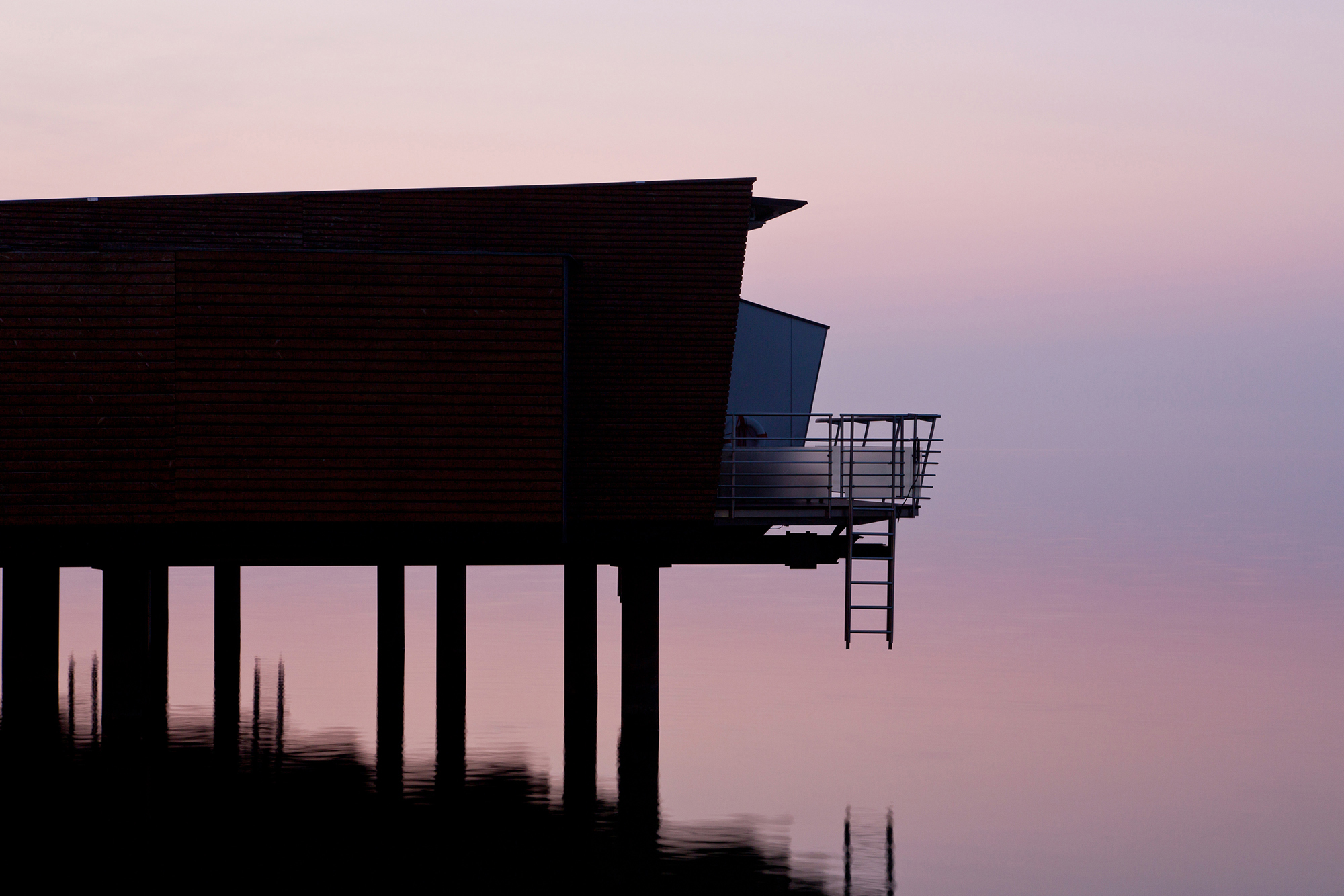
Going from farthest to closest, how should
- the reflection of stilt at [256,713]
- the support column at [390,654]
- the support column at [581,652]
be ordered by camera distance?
the support column at [390,654] < the reflection of stilt at [256,713] < the support column at [581,652]

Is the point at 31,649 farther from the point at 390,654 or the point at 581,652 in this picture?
the point at 581,652

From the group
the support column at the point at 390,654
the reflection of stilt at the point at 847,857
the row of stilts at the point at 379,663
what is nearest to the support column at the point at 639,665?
the row of stilts at the point at 379,663

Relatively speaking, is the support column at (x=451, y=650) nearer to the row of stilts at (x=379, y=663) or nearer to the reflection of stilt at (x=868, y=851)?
the row of stilts at (x=379, y=663)

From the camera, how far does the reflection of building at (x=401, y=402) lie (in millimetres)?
17281

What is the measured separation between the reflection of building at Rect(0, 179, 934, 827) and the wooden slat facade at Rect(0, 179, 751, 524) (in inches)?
1.2

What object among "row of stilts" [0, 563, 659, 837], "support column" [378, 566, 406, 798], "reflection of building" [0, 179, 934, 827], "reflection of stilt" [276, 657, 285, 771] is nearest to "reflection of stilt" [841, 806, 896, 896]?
"row of stilts" [0, 563, 659, 837]

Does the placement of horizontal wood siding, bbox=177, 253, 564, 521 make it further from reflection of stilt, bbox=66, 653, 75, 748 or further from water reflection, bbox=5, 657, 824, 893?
reflection of stilt, bbox=66, 653, 75, 748

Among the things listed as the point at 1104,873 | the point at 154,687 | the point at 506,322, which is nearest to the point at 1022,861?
the point at 1104,873

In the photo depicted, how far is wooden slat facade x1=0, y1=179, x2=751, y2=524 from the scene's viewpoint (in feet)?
56.6

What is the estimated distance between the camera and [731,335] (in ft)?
63.1

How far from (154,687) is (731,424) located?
12499 millimetres

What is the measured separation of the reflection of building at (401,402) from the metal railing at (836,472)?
1.8 inches

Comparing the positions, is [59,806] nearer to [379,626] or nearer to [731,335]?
[379,626]

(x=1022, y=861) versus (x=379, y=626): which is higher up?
(x=379, y=626)
